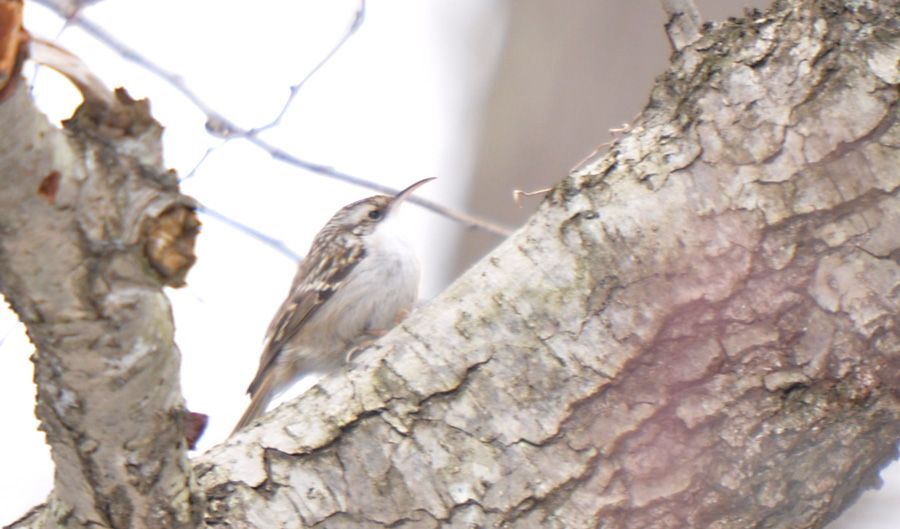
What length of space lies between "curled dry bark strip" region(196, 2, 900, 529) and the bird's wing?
1758 millimetres

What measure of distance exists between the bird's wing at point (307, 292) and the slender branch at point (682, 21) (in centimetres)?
197

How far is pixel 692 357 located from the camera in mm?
1737

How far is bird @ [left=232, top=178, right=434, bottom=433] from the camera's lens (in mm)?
3562

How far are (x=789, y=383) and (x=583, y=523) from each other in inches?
16.2

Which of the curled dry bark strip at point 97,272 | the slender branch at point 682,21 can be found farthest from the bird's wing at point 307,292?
the curled dry bark strip at point 97,272

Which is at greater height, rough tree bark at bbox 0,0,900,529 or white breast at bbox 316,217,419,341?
white breast at bbox 316,217,419,341

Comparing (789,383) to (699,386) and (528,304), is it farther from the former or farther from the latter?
(528,304)

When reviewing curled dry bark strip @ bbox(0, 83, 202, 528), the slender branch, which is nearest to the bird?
the slender branch

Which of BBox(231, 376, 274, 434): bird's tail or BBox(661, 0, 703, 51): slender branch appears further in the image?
BBox(231, 376, 274, 434): bird's tail

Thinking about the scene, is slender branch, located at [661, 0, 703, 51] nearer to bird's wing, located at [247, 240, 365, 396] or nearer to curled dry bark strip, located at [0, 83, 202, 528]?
curled dry bark strip, located at [0, 83, 202, 528]

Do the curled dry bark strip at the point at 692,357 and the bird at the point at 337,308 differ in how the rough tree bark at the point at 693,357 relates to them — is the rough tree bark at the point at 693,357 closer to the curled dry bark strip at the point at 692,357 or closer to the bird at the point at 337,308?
the curled dry bark strip at the point at 692,357

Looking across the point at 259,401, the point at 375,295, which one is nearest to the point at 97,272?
the point at 259,401

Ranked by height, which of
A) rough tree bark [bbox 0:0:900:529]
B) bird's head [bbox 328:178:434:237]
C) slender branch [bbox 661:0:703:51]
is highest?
bird's head [bbox 328:178:434:237]

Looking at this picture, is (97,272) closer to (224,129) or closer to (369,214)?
(224,129)
